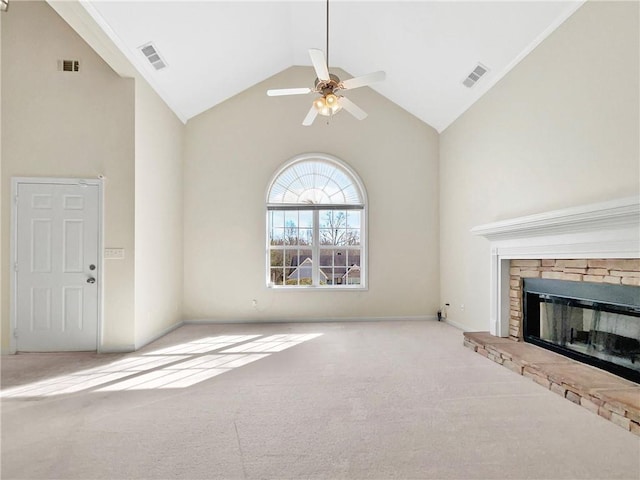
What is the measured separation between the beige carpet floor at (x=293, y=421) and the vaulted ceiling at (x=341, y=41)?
3.21m

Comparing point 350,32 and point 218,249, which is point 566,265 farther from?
point 218,249

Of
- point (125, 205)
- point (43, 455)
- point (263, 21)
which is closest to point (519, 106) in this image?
point (263, 21)

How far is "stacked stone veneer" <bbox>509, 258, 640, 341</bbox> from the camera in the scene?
8.82 feet

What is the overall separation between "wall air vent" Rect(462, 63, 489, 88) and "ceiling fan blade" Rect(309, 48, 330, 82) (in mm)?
2224

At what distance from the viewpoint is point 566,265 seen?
330 centimetres

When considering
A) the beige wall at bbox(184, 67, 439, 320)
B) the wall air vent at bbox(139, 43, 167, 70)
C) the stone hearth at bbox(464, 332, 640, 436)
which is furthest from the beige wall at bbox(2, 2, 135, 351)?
the stone hearth at bbox(464, 332, 640, 436)

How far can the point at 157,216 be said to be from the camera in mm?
4699

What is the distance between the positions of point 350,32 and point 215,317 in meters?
4.60

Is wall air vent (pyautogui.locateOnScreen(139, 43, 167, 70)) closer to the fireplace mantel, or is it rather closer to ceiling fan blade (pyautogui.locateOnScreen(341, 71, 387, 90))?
ceiling fan blade (pyautogui.locateOnScreen(341, 71, 387, 90))

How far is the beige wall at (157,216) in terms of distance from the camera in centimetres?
419

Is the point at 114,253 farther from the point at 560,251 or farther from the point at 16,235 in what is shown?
the point at 560,251

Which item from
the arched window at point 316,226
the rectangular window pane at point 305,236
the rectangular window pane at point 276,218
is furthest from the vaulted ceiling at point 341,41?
the rectangular window pane at point 305,236

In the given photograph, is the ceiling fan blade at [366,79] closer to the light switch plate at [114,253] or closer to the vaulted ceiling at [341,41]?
the vaulted ceiling at [341,41]

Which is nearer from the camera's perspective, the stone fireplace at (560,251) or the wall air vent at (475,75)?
the stone fireplace at (560,251)
